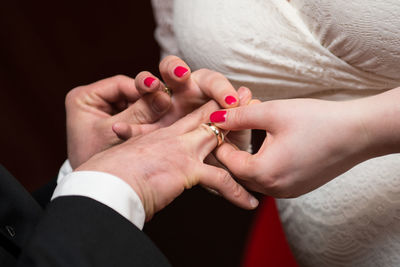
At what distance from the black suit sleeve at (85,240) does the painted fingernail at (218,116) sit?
0.83 ft

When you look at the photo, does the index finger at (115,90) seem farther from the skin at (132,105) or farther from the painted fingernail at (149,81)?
the painted fingernail at (149,81)

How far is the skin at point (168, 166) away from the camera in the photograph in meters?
0.56

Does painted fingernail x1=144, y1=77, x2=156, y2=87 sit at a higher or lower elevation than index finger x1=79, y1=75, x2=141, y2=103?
higher

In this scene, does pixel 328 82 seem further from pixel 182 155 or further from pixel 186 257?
pixel 186 257

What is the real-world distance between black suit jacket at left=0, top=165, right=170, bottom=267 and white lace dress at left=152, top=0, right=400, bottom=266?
0.36m

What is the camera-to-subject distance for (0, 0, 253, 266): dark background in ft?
4.20

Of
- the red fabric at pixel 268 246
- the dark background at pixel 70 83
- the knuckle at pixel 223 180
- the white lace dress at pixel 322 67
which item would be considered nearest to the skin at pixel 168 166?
the knuckle at pixel 223 180

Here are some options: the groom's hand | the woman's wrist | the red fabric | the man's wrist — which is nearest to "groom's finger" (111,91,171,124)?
the groom's hand

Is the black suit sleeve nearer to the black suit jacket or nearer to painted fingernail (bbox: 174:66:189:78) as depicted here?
the black suit jacket

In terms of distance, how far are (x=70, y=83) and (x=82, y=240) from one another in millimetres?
1048

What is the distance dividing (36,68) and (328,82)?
976mm

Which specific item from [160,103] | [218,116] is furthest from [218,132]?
[160,103]

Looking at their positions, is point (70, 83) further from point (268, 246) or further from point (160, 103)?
point (268, 246)

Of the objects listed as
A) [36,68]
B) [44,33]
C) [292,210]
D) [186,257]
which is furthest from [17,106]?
[292,210]
